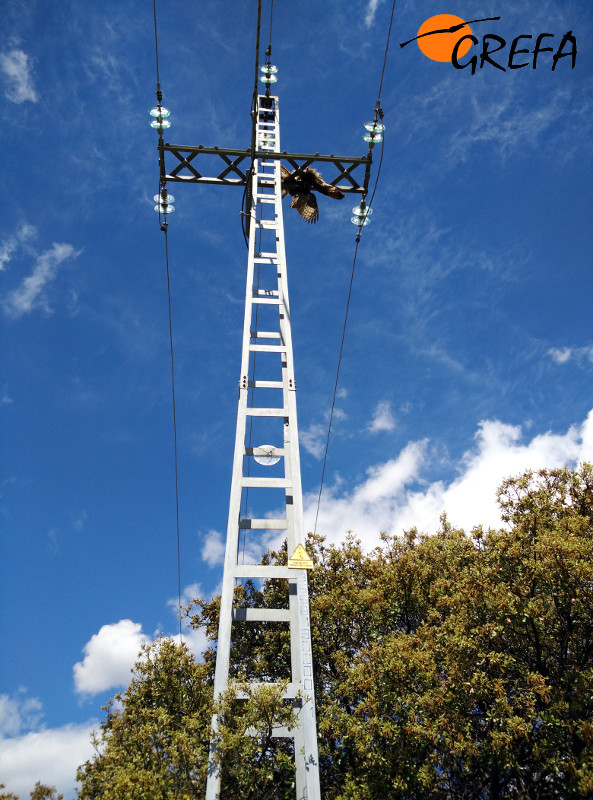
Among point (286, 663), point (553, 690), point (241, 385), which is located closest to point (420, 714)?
point (553, 690)

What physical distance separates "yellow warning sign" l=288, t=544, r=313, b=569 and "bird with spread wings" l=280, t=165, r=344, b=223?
897 centimetres

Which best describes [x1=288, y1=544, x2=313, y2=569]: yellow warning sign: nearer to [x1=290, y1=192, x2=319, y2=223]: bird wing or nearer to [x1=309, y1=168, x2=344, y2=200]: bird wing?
[x1=290, y1=192, x2=319, y2=223]: bird wing

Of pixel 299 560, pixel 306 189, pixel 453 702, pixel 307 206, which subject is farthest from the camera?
Answer: pixel 306 189

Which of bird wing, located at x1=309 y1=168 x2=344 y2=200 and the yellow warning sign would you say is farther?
bird wing, located at x1=309 y1=168 x2=344 y2=200

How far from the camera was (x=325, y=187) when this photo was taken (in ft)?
44.6

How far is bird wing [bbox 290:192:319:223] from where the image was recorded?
1348cm

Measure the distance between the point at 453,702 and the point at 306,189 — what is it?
1275 centimetres

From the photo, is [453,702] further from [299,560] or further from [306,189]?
[306,189]

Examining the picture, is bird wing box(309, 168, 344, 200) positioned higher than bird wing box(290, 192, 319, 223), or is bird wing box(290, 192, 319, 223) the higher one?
bird wing box(309, 168, 344, 200)

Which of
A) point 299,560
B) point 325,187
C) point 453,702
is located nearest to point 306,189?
point 325,187

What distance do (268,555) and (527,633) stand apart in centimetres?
846

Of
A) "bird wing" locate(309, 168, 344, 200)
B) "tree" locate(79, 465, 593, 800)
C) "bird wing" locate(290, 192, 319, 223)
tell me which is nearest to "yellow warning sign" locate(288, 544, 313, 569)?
"tree" locate(79, 465, 593, 800)

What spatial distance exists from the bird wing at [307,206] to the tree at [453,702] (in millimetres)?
9195

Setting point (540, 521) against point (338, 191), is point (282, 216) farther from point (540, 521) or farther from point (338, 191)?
point (540, 521)
